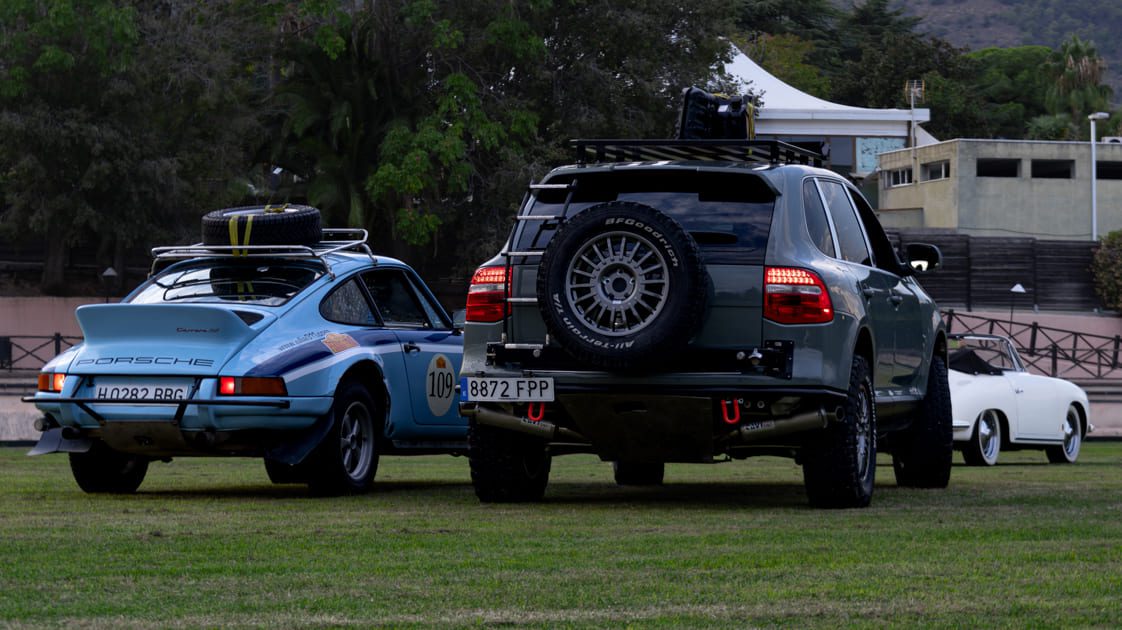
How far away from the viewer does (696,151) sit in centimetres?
1111

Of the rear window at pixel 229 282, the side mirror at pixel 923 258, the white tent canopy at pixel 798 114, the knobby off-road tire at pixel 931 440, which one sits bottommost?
the knobby off-road tire at pixel 931 440

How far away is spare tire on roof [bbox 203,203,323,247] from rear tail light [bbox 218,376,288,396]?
4.85 feet

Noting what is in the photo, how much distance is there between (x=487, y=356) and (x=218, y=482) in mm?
3698

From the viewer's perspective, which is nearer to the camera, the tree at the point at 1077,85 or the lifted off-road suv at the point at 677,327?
the lifted off-road suv at the point at 677,327

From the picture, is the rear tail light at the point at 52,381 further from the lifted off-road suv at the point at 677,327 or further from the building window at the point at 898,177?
the building window at the point at 898,177

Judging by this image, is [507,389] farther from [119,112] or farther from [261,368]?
[119,112]

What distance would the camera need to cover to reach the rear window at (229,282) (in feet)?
37.6

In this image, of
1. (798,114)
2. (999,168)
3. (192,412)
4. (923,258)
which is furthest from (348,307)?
(999,168)

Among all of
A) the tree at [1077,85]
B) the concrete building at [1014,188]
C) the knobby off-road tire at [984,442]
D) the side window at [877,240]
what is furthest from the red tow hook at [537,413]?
the tree at [1077,85]

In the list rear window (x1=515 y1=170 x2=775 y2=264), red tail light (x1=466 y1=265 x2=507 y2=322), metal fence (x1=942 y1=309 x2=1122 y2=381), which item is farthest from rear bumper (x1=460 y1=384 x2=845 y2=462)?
metal fence (x1=942 y1=309 x2=1122 y2=381)

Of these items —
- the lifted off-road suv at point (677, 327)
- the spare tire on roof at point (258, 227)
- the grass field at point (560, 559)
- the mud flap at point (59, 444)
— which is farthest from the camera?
the spare tire on roof at point (258, 227)

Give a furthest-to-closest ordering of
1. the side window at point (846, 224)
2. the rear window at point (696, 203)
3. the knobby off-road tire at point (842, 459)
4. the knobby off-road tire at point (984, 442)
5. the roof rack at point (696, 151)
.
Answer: the knobby off-road tire at point (984, 442) → the side window at point (846, 224) → the roof rack at point (696, 151) → the knobby off-road tire at point (842, 459) → the rear window at point (696, 203)

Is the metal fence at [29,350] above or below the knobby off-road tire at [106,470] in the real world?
above

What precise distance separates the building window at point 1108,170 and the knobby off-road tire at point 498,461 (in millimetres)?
57838
